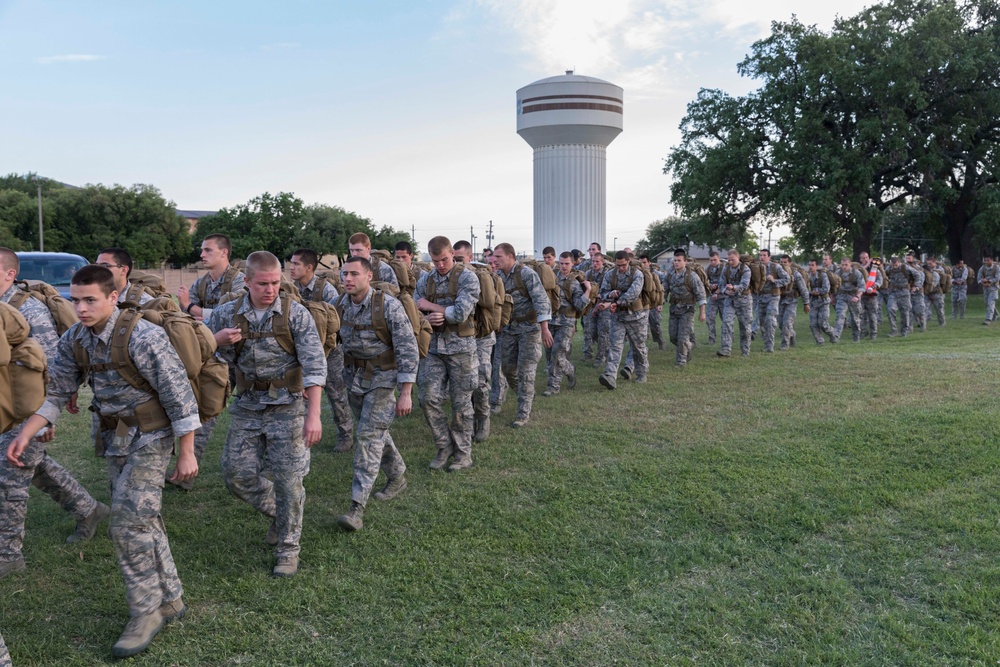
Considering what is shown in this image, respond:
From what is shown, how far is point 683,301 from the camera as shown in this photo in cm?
1400

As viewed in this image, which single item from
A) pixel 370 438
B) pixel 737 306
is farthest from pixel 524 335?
pixel 737 306

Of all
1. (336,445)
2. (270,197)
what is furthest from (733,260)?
(270,197)

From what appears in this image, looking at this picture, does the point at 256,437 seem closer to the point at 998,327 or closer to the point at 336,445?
the point at 336,445

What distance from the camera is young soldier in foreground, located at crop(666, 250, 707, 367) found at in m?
13.9

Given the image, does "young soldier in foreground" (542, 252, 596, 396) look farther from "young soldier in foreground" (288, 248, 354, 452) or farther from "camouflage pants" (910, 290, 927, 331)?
"camouflage pants" (910, 290, 927, 331)

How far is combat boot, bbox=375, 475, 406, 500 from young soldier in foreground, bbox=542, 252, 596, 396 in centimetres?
497

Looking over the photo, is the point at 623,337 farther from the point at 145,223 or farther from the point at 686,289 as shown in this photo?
the point at 145,223

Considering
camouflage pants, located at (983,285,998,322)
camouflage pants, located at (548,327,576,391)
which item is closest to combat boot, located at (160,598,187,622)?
camouflage pants, located at (548,327,576,391)

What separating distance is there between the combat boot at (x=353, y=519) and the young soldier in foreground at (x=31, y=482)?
1781mm

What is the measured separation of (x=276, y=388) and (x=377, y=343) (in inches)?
50.0

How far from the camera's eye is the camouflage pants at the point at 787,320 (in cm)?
1623

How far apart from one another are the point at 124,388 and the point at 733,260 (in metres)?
12.9

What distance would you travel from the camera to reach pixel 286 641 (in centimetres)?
401

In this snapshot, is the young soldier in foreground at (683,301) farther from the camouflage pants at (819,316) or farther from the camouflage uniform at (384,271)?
the camouflage uniform at (384,271)
